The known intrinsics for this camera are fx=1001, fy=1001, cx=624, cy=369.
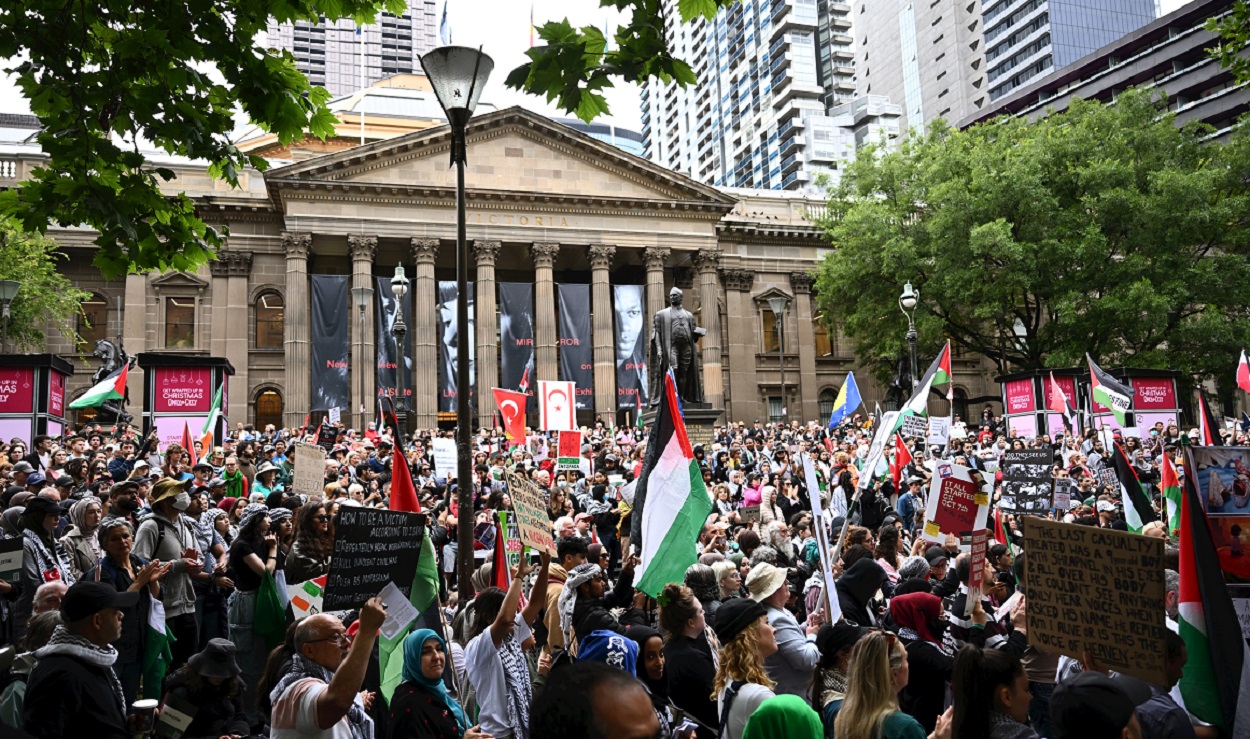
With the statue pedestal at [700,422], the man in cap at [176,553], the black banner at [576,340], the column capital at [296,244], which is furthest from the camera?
the black banner at [576,340]

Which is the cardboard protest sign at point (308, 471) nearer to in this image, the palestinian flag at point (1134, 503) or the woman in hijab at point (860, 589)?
the woman in hijab at point (860, 589)

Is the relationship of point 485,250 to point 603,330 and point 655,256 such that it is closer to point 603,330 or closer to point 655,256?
point 603,330

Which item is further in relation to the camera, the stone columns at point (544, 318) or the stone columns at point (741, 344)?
the stone columns at point (741, 344)

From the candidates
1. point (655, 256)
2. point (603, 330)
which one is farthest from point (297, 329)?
point (655, 256)

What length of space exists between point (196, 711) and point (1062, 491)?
13.3m

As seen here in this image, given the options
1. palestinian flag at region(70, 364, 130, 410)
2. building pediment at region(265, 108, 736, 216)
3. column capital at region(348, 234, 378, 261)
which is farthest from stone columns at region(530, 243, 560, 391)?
palestinian flag at region(70, 364, 130, 410)

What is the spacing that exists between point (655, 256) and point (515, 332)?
8.09 m

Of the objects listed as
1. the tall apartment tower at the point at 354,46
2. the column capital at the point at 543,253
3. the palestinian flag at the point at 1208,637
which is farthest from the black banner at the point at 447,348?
the tall apartment tower at the point at 354,46

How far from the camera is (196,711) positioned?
5625 mm

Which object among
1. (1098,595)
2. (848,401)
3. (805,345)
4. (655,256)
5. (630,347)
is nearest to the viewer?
(1098,595)

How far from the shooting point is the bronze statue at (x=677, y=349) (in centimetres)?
2297

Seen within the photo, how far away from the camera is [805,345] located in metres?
51.9

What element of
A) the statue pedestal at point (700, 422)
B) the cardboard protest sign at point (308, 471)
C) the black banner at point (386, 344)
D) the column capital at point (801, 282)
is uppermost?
the column capital at point (801, 282)

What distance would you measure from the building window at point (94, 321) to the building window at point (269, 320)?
6.33 m
